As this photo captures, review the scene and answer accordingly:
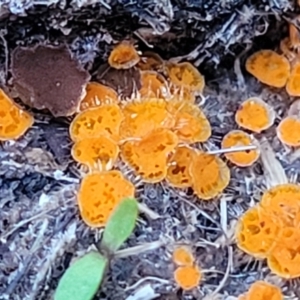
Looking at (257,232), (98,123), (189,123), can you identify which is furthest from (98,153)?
(257,232)

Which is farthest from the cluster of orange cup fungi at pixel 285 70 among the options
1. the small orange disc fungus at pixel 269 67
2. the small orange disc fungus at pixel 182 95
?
the small orange disc fungus at pixel 182 95

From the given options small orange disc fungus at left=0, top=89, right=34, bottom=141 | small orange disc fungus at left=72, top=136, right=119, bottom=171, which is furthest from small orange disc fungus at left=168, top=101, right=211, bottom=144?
small orange disc fungus at left=0, top=89, right=34, bottom=141

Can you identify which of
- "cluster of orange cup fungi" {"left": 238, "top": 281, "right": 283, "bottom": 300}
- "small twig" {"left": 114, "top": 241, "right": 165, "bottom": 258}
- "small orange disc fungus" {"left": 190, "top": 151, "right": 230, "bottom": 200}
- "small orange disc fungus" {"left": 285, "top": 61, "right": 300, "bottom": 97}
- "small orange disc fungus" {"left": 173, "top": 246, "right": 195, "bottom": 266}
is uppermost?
"small orange disc fungus" {"left": 285, "top": 61, "right": 300, "bottom": 97}

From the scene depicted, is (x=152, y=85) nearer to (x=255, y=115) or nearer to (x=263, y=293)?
(x=255, y=115)

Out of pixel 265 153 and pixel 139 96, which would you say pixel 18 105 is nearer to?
pixel 139 96

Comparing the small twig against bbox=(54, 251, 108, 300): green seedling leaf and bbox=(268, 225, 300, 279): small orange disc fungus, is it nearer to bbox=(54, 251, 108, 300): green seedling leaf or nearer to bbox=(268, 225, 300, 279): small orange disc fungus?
bbox=(54, 251, 108, 300): green seedling leaf

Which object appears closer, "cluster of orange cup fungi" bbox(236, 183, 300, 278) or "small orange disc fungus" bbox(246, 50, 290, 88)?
"cluster of orange cup fungi" bbox(236, 183, 300, 278)

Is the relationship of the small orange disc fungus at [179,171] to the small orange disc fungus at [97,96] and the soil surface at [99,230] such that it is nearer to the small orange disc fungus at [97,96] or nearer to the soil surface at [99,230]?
the soil surface at [99,230]

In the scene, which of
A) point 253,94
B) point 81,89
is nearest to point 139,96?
point 81,89
